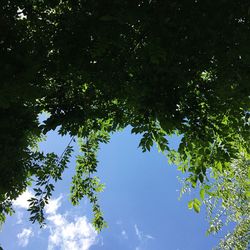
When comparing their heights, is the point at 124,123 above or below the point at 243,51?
above

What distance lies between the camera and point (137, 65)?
5426 mm

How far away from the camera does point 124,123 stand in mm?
7004

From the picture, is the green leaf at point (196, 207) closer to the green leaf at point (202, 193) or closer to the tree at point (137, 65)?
the green leaf at point (202, 193)

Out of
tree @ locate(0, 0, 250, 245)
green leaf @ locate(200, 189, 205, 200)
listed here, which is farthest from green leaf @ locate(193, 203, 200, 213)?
tree @ locate(0, 0, 250, 245)

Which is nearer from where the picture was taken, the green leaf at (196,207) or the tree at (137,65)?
the tree at (137,65)

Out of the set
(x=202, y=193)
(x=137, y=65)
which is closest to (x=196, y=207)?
(x=202, y=193)

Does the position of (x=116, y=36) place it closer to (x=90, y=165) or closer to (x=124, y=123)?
(x=124, y=123)

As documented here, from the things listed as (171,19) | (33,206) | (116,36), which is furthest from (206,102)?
(33,206)

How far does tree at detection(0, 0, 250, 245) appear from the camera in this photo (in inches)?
183

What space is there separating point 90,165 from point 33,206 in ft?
7.87

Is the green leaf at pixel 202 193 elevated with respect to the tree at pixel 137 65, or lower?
lower

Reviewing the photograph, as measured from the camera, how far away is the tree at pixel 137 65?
4.64m

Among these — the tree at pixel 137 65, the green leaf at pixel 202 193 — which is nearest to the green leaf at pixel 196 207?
the green leaf at pixel 202 193

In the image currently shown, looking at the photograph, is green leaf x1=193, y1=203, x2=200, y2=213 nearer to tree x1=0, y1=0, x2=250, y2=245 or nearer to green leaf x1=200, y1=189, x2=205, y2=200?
green leaf x1=200, y1=189, x2=205, y2=200
